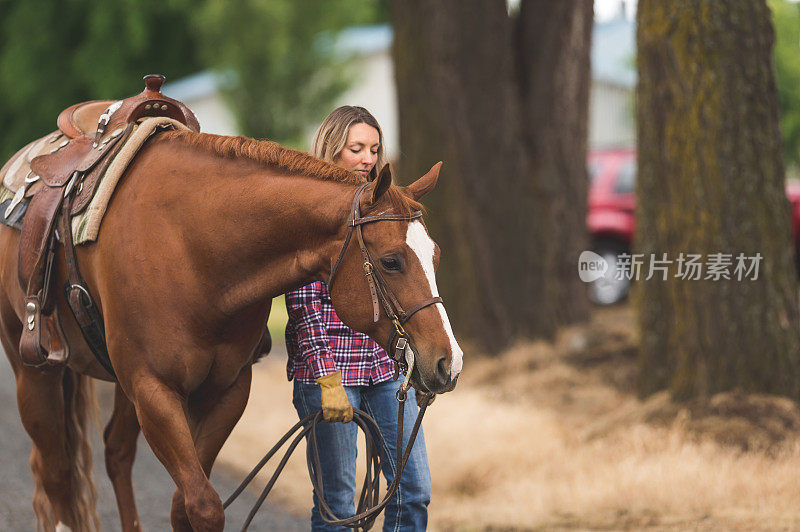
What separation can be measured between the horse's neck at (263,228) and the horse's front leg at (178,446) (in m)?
0.36

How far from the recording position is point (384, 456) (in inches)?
143

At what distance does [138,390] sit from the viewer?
10.6 ft

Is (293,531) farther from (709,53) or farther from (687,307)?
(709,53)

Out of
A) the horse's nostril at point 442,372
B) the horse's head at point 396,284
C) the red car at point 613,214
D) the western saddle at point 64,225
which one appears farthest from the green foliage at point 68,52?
the horse's nostril at point 442,372

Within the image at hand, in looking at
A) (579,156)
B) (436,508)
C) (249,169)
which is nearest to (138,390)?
(249,169)

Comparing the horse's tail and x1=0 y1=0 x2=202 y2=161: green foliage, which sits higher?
x1=0 y1=0 x2=202 y2=161: green foliage

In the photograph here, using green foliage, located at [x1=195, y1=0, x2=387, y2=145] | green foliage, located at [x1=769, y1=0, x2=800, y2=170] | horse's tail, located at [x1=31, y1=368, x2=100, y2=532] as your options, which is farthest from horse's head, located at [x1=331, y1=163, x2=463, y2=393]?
green foliage, located at [x1=195, y1=0, x2=387, y2=145]

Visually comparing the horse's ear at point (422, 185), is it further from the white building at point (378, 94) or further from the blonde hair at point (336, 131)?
the white building at point (378, 94)

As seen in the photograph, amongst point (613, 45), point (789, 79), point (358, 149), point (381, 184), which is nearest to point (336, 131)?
point (358, 149)

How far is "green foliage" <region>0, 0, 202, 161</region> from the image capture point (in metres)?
21.5

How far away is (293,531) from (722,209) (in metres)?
3.11

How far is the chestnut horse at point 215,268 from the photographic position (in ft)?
9.61

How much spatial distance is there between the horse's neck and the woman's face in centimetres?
43
